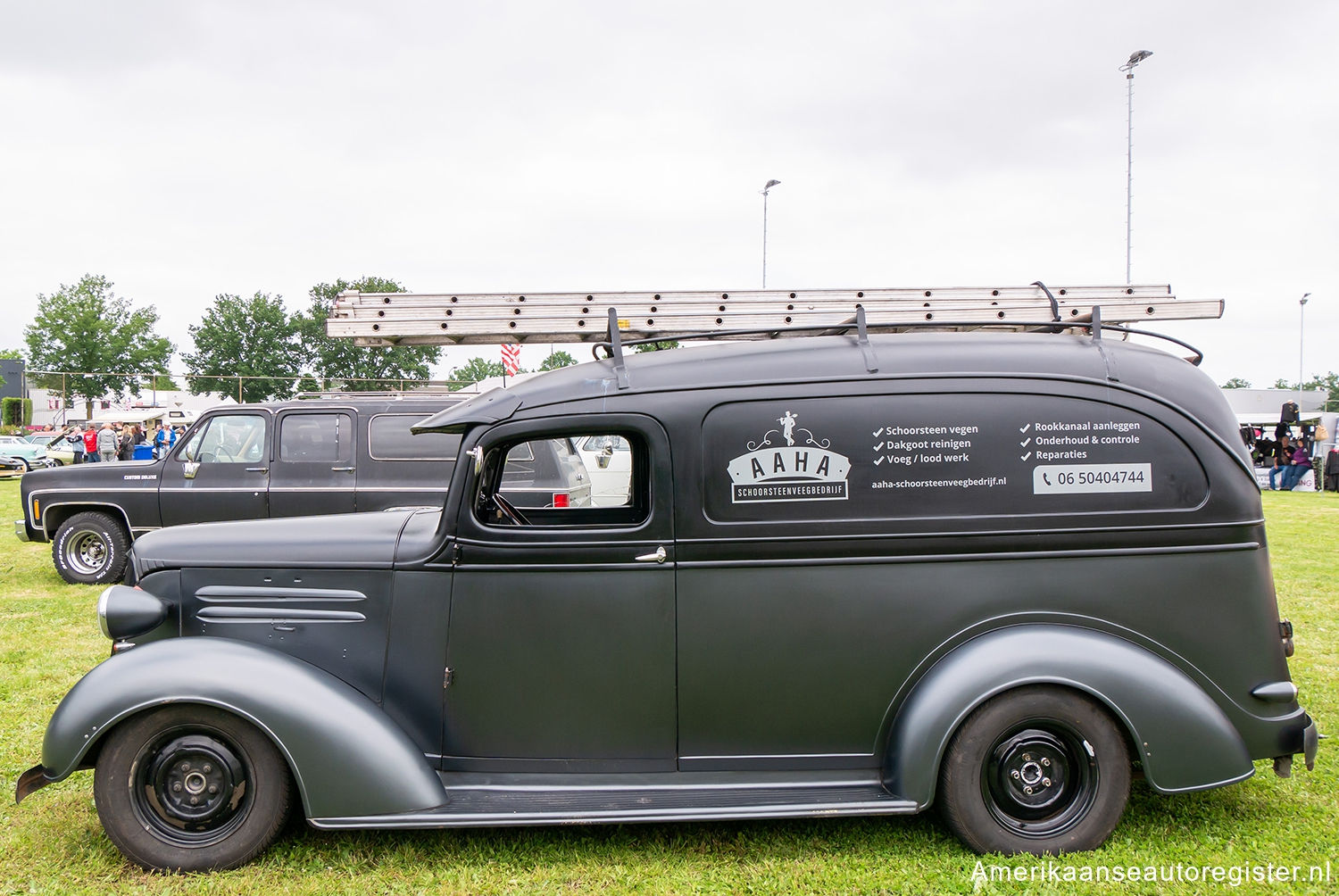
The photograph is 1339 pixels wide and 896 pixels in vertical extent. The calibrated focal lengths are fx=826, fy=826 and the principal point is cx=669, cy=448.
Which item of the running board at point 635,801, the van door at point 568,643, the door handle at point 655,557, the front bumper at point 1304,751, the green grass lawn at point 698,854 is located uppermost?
the door handle at point 655,557

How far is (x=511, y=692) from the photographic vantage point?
3318mm

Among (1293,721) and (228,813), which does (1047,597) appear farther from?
(228,813)

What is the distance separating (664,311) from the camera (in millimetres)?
4582

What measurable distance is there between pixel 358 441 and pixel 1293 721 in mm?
7482

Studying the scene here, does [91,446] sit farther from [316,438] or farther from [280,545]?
[280,545]

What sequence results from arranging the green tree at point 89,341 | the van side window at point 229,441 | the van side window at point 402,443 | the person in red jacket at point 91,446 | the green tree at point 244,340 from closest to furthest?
the van side window at point 402,443 < the van side window at point 229,441 < the person in red jacket at point 91,446 < the green tree at point 89,341 < the green tree at point 244,340

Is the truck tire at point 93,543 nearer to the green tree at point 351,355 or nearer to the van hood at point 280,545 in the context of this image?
the van hood at point 280,545

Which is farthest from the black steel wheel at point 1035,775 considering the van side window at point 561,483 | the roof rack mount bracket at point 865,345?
the van side window at point 561,483

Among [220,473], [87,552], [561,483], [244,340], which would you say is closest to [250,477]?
[220,473]

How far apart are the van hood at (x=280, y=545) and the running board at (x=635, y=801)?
977 millimetres

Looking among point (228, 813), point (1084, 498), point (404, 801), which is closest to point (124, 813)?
point (228, 813)

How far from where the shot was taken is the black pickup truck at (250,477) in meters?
8.07

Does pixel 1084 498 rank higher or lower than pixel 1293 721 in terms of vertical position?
higher

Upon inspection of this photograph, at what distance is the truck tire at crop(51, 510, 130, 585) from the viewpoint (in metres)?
8.71
